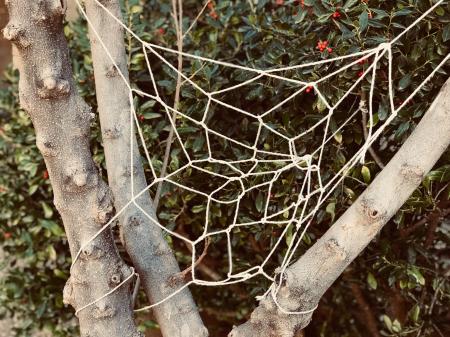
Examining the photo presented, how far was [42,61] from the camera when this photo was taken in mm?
1108

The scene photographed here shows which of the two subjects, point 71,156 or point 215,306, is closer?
point 71,156

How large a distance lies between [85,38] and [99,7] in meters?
0.55

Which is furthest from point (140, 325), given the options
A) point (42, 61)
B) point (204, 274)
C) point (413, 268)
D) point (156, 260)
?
point (42, 61)

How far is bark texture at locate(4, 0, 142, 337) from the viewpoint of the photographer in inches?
43.4

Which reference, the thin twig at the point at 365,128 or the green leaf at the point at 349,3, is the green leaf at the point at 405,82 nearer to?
the thin twig at the point at 365,128

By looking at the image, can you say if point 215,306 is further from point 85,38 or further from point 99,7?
point 99,7

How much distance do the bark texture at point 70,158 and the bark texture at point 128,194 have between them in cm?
6

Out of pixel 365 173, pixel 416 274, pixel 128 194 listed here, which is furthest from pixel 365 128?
pixel 128 194

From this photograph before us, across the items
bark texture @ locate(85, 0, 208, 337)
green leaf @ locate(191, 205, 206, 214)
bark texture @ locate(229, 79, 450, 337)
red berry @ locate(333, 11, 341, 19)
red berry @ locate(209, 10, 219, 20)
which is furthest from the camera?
red berry @ locate(209, 10, 219, 20)

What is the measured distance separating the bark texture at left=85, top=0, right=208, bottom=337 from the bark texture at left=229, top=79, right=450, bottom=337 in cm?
17

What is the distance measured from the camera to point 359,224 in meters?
1.11

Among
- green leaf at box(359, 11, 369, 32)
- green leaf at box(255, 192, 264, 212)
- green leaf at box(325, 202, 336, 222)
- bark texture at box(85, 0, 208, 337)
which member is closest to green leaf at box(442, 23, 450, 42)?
green leaf at box(359, 11, 369, 32)

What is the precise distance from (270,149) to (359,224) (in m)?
0.39

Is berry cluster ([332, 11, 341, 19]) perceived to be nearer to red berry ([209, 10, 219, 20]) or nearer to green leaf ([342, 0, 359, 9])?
green leaf ([342, 0, 359, 9])
